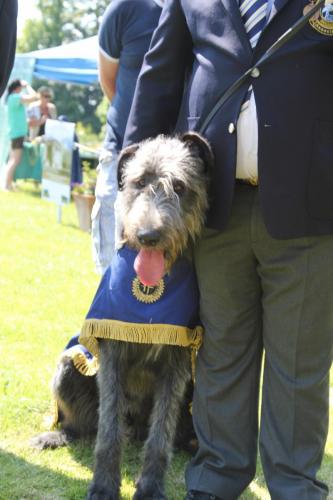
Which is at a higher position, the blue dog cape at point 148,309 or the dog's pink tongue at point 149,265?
the dog's pink tongue at point 149,265

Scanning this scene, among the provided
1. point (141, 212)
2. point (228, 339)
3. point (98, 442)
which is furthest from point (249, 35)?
point (98, 442)

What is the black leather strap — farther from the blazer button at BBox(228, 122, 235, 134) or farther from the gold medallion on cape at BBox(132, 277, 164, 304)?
the gold medallion on cape at BBox(132, 277, 164, 304)

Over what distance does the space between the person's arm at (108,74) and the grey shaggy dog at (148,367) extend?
4.34 ft

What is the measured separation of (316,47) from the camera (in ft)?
8.55

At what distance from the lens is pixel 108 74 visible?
421 cm

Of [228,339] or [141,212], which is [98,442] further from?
[141,212]

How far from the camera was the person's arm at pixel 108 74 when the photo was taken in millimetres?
4145

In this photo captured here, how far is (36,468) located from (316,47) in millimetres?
2380

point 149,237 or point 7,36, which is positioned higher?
point 7,36

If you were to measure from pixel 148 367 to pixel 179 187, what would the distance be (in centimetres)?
94

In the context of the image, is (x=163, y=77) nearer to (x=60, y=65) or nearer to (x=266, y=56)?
(x=266, y=56)

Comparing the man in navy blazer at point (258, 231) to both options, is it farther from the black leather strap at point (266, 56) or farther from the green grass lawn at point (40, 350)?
the green grass lawn at point (40, 350)

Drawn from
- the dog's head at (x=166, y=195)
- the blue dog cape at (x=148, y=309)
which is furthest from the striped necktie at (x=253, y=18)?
the blue dog cape at (x=148, y=309)

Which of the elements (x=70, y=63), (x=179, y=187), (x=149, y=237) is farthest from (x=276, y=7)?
(x=70, y=63)
